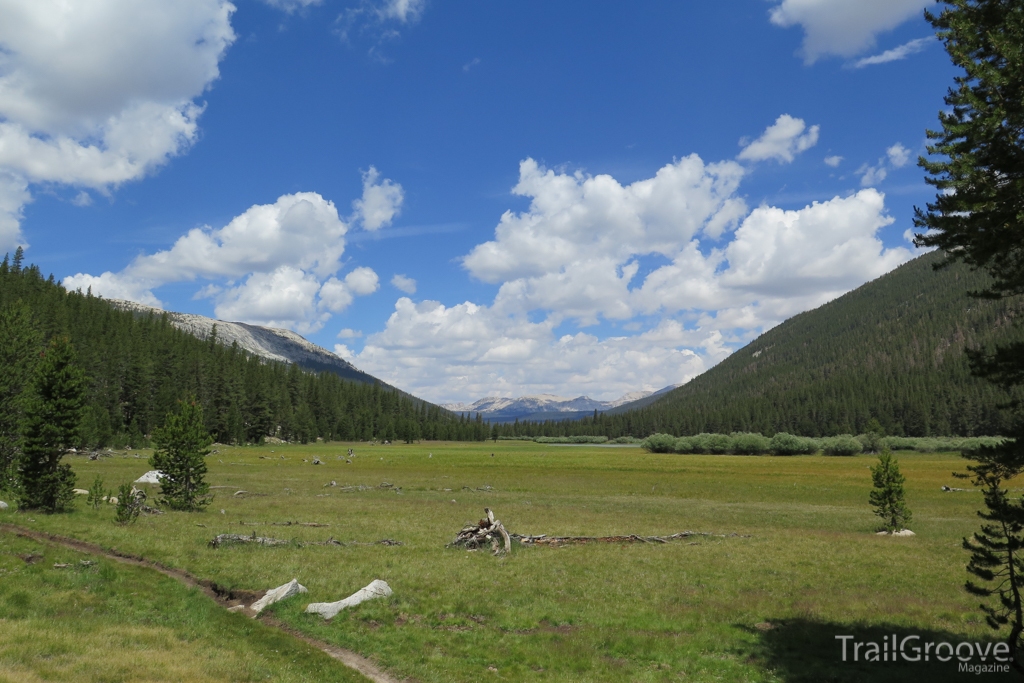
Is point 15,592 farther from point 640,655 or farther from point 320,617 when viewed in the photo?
point 640,655

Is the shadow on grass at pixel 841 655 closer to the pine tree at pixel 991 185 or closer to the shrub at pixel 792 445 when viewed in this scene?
the pine tree at pixel 991 185

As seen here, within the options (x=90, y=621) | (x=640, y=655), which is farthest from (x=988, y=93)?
(x=90, y=621)

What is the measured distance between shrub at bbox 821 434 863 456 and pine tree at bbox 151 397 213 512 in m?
162

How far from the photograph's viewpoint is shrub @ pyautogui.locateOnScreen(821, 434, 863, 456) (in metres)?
149

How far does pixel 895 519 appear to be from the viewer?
3775cm

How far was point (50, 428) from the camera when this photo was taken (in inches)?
1107

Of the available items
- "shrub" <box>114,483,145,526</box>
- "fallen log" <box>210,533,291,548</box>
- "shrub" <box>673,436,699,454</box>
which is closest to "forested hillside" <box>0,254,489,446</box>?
"shrub" <box>114,483,145,526</box>

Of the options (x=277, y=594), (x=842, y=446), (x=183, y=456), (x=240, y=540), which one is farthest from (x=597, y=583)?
(x=842, y=446)

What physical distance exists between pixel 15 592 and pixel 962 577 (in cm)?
3612

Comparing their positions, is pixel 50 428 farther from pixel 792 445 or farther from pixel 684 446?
pixel 792 445

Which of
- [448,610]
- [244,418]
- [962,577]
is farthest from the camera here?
[244,418]

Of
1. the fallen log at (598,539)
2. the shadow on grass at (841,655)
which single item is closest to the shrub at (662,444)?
the fallen log at (598,539)

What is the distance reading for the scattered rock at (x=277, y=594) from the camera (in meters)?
17.9

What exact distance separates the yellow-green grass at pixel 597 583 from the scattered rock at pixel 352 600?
34 cm
